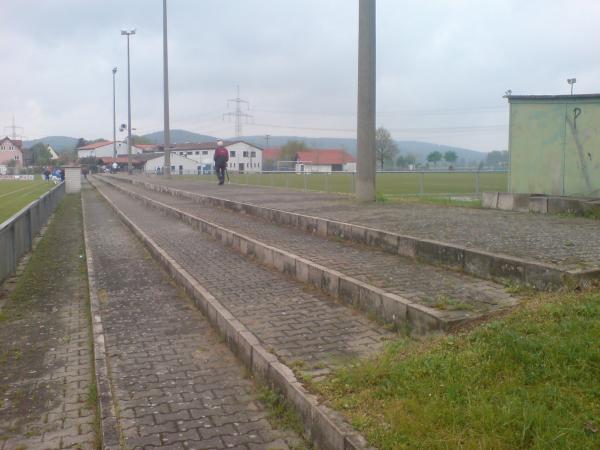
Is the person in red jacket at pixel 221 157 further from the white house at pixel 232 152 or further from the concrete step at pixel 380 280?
the white house at pixel 232 152

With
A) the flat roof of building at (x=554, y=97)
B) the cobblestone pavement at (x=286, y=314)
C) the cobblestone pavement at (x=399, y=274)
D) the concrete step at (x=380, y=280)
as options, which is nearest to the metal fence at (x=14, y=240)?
the cobblestone pavement at (x=286, y=314)

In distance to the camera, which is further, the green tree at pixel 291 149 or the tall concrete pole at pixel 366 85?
the green tree at pixel 291 149

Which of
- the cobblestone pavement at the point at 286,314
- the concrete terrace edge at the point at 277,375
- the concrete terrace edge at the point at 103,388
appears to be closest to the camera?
the concrete terrace edge at the point at 277,375

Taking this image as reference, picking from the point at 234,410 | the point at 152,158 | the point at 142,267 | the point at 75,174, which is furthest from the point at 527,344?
the point at 152,158

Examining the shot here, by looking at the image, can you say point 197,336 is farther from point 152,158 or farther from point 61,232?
point 152,158

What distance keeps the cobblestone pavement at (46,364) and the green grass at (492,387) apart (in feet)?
6.29

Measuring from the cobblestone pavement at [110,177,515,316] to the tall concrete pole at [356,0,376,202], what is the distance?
10.7 feet

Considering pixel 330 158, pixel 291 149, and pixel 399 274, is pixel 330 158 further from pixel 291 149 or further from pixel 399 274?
pixel 399 274

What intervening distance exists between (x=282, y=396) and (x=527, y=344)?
169cm

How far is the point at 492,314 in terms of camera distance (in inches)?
174

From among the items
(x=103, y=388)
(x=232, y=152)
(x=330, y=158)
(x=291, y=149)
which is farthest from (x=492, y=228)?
(x=291, y=149)

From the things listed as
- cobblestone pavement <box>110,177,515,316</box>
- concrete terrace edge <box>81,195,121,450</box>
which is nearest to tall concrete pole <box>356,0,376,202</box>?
cobblestone pavement <box>110,177,515,316</box>

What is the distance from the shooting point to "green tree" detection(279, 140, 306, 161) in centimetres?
10628

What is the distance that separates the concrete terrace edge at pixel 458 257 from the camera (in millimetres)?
4840
